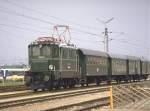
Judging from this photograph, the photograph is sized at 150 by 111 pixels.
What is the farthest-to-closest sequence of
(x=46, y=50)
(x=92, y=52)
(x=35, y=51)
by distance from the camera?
(x=92, y=52), (x=35, y=51), (x=46, y=50)

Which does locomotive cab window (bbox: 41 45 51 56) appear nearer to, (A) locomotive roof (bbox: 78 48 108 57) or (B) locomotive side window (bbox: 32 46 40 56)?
(B) locomotive side window (bbox: 32 46 40 56)

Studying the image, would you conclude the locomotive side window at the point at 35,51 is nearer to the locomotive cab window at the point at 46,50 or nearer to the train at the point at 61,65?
the train at the point at 61,65

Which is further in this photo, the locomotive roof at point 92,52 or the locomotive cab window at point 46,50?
the locomotive roof at point 92,52

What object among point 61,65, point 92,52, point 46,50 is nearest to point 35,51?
point 46,50

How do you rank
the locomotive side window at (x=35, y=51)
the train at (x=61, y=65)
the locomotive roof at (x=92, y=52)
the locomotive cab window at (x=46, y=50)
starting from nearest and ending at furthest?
the train at (x=61, y=65)
the locomotive cab window at (x=46, y=50)
the locomotive side window at (x=35, y=51)
the locomotive roof at (x=92, y=52)

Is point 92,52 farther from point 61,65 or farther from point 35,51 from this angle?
point 35,51

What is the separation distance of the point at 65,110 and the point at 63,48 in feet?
48.0

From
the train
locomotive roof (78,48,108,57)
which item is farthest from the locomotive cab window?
locomotive roof (78,48,108,57)

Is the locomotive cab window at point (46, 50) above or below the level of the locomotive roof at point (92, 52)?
below

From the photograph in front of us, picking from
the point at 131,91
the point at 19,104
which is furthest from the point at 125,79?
the point at 19,104

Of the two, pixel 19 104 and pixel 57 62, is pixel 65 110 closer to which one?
pixel 19 104

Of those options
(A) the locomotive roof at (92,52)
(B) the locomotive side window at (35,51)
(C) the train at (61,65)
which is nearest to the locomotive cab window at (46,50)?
(C) the train at (61,65)

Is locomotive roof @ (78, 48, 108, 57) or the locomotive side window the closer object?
the locomotive side window

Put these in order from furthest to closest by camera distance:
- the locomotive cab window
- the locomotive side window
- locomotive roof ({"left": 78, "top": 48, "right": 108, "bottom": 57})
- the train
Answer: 1. locomotive roof ({"left": 78, "top": 48, "right": 108, "bottom": 57})
2. the locomotive side window
3. the locomotive cab window
4. the train
